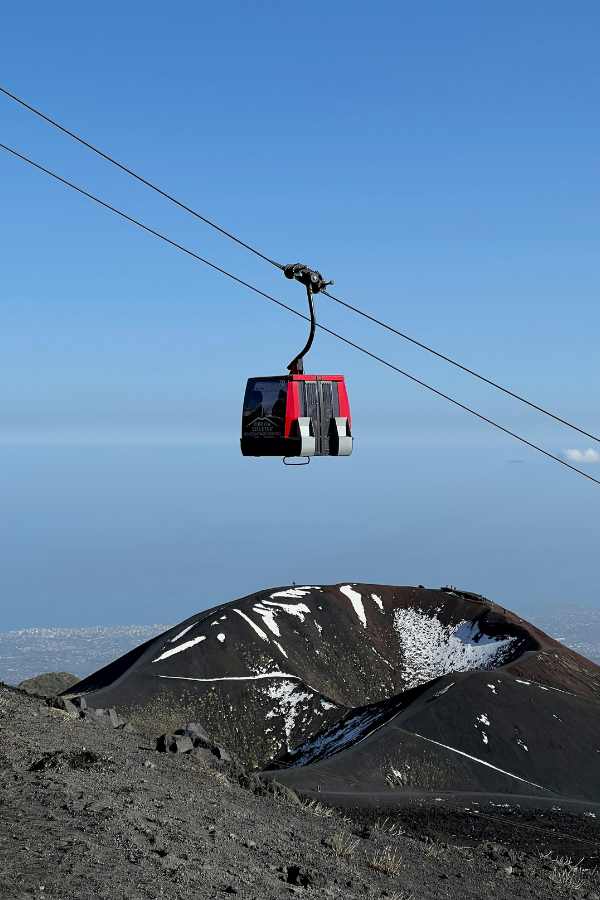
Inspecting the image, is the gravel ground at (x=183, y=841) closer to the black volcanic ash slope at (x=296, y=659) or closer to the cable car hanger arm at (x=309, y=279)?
the cable car hanger arm at (x=309, y=279)

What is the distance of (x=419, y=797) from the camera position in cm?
4350

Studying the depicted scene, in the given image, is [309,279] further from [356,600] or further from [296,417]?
[356,600]

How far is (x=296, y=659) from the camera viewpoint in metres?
77.6

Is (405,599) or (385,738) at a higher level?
(405,599)

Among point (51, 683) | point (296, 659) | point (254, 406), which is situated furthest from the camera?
point (51, 683)

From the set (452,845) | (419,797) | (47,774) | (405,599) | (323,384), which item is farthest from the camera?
(405,599)

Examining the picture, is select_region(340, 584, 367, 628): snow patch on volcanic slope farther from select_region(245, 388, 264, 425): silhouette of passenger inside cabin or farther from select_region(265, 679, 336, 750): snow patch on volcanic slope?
select_region(245, 388, 264, 425): silhouette of passenger inside cabin

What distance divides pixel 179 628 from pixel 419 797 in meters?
39.5

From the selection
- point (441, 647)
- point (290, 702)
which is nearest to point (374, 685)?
point (441, 647)

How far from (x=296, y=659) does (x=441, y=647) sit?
1467 centimetres

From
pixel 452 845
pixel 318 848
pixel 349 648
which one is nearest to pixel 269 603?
pixel 349 648

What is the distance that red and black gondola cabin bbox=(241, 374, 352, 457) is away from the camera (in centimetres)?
2656

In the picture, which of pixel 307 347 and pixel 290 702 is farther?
pixel 290 702

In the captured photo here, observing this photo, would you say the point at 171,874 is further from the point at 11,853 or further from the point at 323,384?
the point at 323,384
